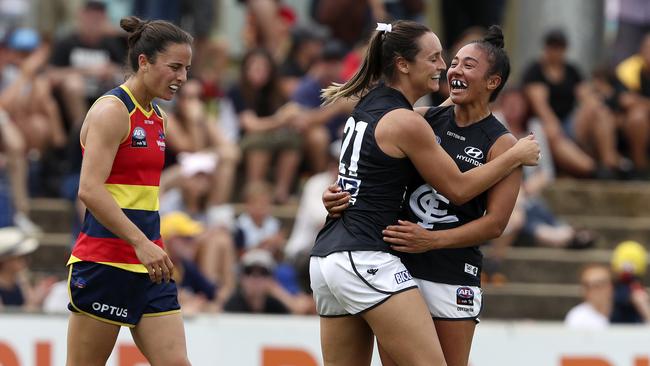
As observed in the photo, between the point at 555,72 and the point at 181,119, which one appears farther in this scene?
the point at 555,72

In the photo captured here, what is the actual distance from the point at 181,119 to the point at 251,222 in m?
1.26

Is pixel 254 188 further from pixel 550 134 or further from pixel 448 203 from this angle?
pixel 448 203

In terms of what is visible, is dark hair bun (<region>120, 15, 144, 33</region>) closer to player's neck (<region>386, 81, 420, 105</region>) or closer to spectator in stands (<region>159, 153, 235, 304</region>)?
player's neck (<region>386, 81, 420, 105</region>)

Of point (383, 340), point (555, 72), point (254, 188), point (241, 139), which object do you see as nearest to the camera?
point (383, 340)

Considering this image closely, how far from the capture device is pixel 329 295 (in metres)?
6.05

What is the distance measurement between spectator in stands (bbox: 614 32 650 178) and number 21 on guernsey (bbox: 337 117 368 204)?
8296mm

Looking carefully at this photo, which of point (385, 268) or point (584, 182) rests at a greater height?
point (385, 268)

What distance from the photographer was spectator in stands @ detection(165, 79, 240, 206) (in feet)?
40.0

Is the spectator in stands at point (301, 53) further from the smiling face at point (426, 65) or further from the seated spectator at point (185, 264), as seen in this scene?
the smiling face at point (426, 65)

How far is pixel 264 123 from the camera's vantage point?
498 inches

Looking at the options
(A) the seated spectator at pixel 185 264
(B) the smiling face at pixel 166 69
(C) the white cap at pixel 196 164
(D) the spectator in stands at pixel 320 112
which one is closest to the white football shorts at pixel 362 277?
(B) the smiling face at pixel 166 69

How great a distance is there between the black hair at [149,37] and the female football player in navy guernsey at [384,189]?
2.38 feet

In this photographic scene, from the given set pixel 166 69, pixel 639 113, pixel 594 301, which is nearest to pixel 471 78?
pixel 166 69

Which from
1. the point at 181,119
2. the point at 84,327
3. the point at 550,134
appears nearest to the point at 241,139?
the point at 181,119
